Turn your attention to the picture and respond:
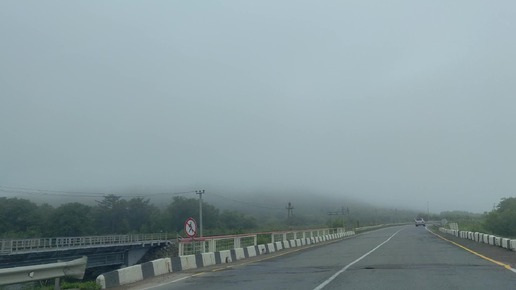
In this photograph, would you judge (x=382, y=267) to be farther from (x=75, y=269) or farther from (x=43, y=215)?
(x=43, y=215)

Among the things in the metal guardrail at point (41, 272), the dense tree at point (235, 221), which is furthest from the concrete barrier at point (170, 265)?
the dense tree at point (235, 221)

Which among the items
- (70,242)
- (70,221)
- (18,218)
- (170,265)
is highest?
(170,265)

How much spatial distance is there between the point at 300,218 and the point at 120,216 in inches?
1493

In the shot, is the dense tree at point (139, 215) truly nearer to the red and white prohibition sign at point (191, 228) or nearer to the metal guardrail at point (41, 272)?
the red and white prohibition sign at point (191, 228)

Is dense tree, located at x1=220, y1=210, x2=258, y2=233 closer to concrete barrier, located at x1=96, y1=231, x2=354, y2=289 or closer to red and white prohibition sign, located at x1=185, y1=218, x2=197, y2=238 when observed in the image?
concrete barrier, located at x1=96, y1=231, x2=354, y2=289

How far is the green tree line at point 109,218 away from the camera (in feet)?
250

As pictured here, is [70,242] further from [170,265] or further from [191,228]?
[170,265]

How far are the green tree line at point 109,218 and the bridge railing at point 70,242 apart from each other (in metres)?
7.50

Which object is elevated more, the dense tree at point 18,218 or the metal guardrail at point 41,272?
the metal guardrail at point 41,272

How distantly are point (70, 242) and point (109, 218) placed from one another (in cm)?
2837

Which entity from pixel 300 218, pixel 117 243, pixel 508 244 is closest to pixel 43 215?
pixel 117 243

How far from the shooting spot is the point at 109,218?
99625mm

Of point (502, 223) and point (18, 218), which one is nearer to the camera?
point (18, 218)

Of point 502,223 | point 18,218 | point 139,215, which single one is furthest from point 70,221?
point 502,223
